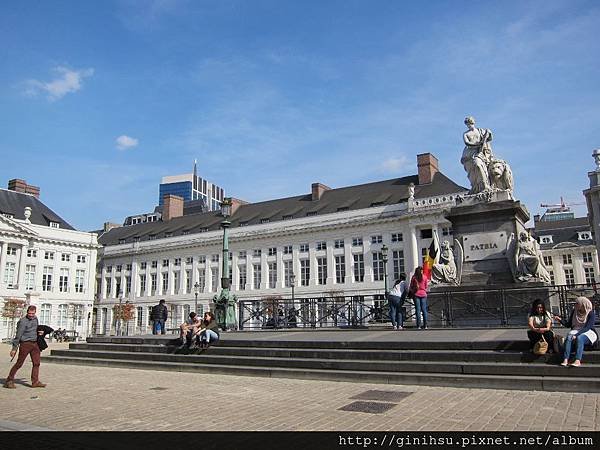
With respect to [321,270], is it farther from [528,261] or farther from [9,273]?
[528,261]

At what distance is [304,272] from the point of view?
64.9 m

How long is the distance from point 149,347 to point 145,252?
67.1 meters

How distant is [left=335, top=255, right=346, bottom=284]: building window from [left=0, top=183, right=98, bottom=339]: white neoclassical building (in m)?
34.8

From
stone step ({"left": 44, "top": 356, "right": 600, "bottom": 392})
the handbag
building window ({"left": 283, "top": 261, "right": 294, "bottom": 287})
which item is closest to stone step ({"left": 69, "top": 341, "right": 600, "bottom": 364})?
the handbag

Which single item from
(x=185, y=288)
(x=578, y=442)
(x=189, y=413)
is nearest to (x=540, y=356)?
(x=578, y=442)

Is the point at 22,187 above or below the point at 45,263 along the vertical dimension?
above

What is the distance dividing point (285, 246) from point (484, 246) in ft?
167

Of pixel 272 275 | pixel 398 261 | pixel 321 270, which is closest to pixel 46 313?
pixel 272 275

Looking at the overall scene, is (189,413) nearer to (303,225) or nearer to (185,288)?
(303,225)

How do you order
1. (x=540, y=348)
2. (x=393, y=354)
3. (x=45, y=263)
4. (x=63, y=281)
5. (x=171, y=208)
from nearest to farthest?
(x=540, y=348)
(x=393, y=354)
(x=45, y=263)
(x=63, y=281)
(x=171, y=208)

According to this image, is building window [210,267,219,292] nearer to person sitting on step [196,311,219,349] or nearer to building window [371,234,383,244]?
building window [371,234,383,244]

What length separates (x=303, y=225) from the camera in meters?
65.1

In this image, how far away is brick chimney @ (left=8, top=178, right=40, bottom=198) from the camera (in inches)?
2741

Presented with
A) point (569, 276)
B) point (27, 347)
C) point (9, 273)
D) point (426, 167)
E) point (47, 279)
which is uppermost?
point (426, 167)
